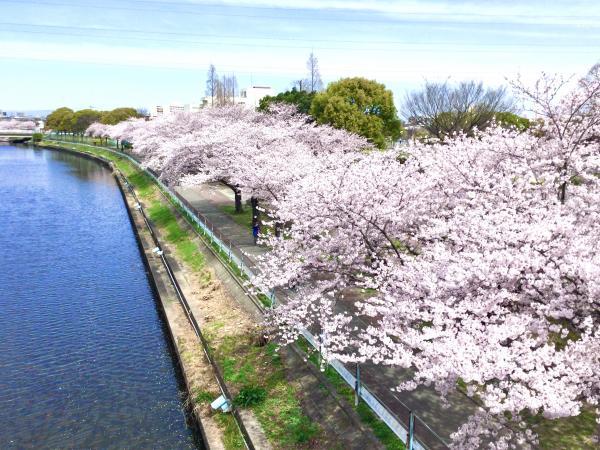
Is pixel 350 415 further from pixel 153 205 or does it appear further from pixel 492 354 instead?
pixel 153 205

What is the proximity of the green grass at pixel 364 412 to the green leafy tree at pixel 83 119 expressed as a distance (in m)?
124

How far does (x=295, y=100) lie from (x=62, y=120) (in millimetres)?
101191

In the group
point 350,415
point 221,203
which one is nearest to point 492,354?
point 350,415

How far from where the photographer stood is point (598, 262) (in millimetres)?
9227

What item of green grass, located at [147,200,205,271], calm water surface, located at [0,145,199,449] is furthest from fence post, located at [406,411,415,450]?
green grass, located at [147,200,205,271]

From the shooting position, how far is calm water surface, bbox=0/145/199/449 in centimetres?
1537

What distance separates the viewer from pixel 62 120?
131125 mm

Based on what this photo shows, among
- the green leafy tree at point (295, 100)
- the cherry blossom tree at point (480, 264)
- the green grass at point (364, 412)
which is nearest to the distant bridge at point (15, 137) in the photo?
the green leafy tree at point (295, 100)

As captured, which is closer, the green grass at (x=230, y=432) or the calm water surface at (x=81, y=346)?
the green grass at (x=230, y=432)

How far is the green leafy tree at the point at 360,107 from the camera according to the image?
4344cm

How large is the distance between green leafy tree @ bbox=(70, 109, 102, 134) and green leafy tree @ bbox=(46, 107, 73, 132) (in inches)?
88.2

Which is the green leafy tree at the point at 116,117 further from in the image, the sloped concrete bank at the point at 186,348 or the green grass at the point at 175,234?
the sloped concrete bank at the point at 186,348

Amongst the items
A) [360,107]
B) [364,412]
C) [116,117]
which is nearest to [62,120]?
[116,117]

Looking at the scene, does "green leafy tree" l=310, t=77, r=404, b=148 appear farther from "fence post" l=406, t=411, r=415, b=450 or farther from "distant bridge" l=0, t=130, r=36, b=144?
"distant bridge" l=0, t=130, r=36, b=144
